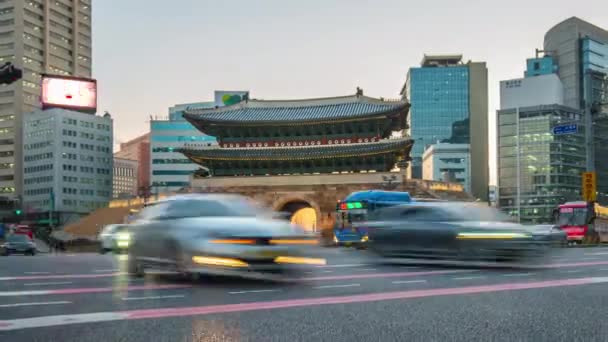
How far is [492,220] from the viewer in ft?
44.6

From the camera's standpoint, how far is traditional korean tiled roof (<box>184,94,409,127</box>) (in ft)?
182

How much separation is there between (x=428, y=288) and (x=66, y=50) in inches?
4974

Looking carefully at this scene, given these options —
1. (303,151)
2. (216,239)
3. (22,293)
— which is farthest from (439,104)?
(22,293)

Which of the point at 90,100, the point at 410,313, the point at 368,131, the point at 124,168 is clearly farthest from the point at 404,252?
the point at 124,168

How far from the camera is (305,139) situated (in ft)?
188

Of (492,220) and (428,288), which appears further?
(492,220)

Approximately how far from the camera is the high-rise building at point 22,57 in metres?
114

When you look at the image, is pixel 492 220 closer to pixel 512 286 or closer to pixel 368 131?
pixel 512 286

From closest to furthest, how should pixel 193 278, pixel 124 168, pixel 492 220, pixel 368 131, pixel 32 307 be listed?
pixel 32 307, pixel 193 278, pixel 492 220, pixel 368 131, pixel 124 168

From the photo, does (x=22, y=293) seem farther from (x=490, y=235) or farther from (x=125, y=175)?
(x=125, y=175)

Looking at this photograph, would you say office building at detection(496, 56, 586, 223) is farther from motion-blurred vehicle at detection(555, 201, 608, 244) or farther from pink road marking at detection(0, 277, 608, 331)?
pink road marking at detection(0, 277, 608, 331)

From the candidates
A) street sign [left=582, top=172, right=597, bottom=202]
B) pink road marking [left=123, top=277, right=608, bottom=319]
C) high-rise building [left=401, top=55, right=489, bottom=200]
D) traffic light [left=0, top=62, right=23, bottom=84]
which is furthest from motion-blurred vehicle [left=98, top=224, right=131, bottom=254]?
high-rise building [left=401, top=55, right=489, bottom=200]

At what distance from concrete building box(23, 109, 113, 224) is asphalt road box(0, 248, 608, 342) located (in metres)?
104

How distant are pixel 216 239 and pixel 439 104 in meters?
163
